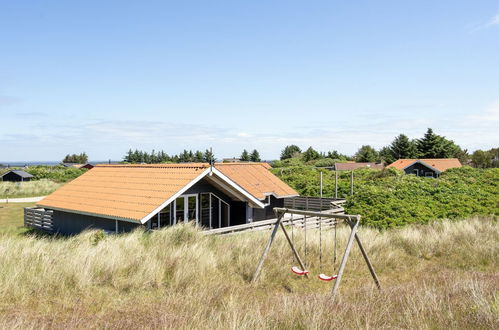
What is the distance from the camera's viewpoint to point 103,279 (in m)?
8.20

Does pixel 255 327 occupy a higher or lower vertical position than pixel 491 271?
higher

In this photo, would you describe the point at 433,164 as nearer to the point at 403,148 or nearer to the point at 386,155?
the point at 403,148

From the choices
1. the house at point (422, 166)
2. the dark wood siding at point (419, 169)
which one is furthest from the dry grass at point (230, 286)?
the dark wood siding at point (419, 169)

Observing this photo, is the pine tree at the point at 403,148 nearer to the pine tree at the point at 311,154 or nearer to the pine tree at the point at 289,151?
the pine tree at the point at 311,154

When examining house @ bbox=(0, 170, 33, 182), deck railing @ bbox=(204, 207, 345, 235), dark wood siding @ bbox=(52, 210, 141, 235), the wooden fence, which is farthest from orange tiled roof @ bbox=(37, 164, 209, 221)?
house @ bbox=(0, 170, 33, 182)

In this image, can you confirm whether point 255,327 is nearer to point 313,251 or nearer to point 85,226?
point 313,251

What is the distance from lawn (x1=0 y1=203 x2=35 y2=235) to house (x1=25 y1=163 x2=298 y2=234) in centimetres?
104

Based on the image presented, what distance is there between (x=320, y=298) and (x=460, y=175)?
128ft

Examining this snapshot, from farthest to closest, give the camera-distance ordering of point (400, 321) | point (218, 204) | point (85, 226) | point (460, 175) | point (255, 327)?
point (460, 175), point (218, 204), point (85, 226), point (400, 321), point (255, 327)

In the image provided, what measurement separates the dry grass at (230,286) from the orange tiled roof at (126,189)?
3129mm

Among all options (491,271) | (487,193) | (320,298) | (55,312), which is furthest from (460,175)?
(55,312)

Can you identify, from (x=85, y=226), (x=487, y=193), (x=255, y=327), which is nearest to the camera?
(x=255, y=327)

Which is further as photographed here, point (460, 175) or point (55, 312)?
point (460, 175)

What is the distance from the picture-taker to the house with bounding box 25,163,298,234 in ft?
53.4
